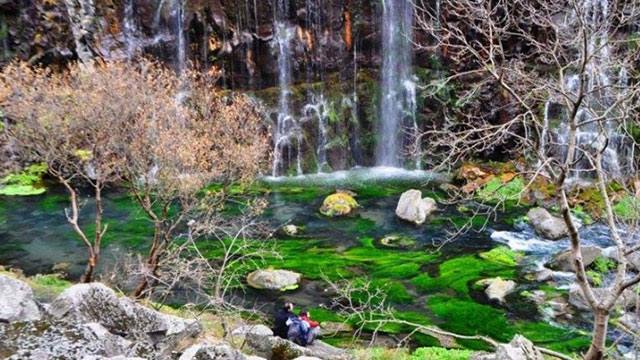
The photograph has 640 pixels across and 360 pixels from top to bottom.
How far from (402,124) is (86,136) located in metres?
21.1

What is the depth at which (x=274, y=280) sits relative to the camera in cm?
1827

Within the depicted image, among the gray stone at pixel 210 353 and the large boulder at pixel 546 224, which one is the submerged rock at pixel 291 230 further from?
the gray stone at pixel 210 353

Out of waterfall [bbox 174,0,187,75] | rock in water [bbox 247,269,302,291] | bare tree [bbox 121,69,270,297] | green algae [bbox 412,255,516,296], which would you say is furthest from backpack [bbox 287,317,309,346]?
waterfall [bbox 174,0,187,75]

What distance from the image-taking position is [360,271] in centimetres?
1947

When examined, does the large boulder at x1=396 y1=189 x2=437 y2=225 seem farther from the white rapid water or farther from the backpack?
the white rapid water

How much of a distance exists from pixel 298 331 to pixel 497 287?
6.85 m

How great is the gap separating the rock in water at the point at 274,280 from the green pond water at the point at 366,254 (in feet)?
0.95

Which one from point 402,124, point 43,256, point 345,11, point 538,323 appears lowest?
point 538,323

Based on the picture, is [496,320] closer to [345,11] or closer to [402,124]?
[402,124]

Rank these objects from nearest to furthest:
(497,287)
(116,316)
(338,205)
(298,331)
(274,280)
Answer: (116,316), (298,331), (497,287), (274,280), (338,205)

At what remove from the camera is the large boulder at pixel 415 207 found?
24142 millimetres

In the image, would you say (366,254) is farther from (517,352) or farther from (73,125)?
(517,352)

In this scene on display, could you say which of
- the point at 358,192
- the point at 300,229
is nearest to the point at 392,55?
the point at 358,192

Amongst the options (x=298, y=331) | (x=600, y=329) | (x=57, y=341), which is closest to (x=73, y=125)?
(x=298, y=331)
